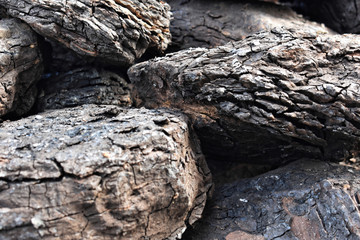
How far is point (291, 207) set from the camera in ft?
7.37

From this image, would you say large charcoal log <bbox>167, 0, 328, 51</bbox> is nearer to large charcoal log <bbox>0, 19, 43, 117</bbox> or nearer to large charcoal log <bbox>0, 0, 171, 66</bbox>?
large charcoal log <bbox>0, 0, 171, 66</bbox>

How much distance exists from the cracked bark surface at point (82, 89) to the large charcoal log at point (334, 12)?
2.49 m

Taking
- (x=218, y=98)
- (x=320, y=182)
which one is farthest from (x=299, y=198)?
(x=218, y=98)

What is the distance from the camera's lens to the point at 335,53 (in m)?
2.35

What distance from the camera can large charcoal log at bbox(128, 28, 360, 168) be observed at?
7.09 ft

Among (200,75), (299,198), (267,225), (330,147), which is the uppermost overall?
(200,75)

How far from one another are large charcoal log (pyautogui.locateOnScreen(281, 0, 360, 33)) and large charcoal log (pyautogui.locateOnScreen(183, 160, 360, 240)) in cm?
222

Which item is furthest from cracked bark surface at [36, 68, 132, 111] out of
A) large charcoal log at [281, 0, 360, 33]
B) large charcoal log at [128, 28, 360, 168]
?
large charcoal log at [281, 0, 360, 33]

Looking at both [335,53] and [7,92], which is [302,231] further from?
[7,92]

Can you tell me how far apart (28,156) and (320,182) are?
2.05 metres

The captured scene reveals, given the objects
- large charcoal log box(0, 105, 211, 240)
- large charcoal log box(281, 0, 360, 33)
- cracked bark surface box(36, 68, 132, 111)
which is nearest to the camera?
large charcoal log box(0, 105, 211, 240)

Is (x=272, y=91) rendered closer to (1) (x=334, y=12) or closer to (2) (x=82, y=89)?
(2) (x=82, y=89)

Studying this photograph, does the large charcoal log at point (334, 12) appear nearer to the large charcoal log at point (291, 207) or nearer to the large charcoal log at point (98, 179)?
the large charcoal log at point (291, 207)

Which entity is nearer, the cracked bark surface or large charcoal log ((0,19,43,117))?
large charcoal log ((0,19,43,117))
